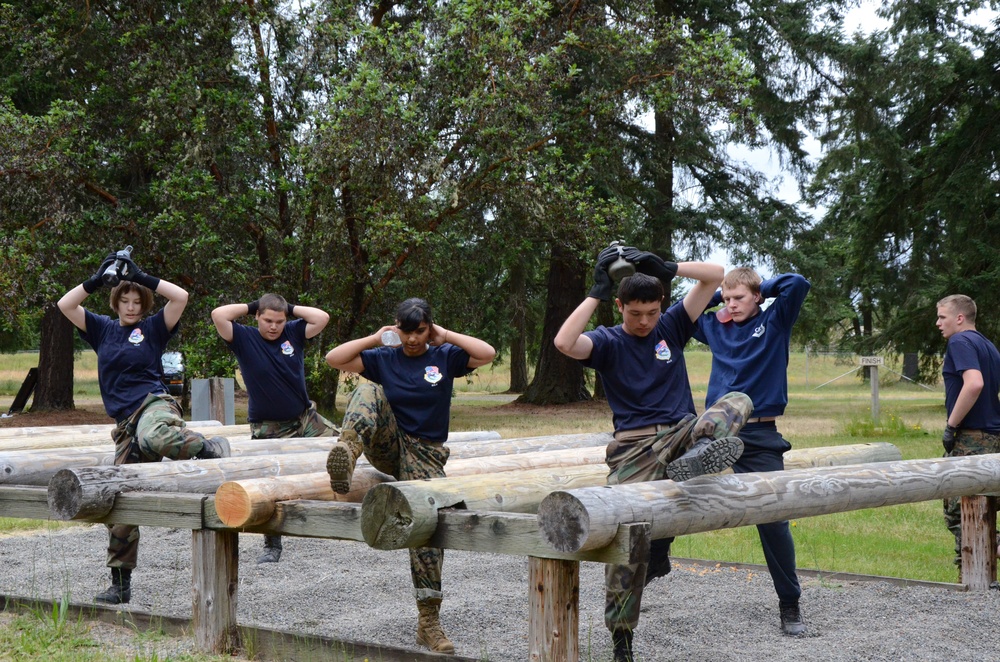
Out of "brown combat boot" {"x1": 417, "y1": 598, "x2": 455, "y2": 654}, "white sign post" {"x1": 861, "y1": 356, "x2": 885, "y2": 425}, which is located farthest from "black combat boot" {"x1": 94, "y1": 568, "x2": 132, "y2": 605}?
"white sign post" {"x1": 861, "y1": 356, "x2": 885, "y2": 425}

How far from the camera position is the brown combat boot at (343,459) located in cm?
516

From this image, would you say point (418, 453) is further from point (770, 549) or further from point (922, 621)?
point (922, 621)

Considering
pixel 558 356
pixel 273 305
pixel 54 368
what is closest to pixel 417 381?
pixel 273 305

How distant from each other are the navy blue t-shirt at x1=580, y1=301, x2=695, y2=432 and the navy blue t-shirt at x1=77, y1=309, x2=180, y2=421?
3047 millimetres

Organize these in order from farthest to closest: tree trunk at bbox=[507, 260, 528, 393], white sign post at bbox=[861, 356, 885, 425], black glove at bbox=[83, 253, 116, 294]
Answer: tree trunk at bbox=[507, 260, 528, 393]
white sign post at bbox=[861, 356, 885, 425]
black glove at bbox=[83, 253, 116, 294]

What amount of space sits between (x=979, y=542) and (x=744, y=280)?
2725 millimetres

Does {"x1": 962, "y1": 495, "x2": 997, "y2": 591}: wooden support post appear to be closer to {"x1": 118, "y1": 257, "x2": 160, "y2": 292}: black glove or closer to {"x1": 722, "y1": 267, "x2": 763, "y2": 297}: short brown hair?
{"x1": 722, "y1": 267, "x2": 763, "y2": 297}: short brown hair

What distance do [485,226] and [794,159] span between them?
8101 millimetres

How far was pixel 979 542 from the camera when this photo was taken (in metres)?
6.77

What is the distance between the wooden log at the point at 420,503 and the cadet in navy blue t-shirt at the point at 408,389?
41 cm

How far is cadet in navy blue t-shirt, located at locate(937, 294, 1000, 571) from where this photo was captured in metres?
6.86

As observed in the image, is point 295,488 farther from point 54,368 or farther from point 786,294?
point 54,368

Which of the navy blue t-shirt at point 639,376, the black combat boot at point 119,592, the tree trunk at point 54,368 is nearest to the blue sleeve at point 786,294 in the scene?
the navy blue t-shirt at point 639,376

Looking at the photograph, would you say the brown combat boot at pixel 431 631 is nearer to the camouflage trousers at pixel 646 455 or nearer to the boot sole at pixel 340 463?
the boot sole at pixel 340 463
